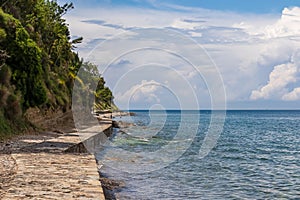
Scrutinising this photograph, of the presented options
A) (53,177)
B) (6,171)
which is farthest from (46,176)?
(6,171)

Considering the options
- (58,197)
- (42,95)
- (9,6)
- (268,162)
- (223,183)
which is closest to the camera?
(58,197)

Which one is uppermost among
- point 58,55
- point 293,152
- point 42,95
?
point 58,55

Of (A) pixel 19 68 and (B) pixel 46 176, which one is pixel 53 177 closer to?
(B) pixel 46 176

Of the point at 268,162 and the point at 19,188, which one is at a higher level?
the point at 19,188

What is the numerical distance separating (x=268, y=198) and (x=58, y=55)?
3310 cm

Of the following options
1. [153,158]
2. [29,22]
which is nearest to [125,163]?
[153,158]

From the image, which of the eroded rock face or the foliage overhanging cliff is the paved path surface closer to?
the eroded rock face

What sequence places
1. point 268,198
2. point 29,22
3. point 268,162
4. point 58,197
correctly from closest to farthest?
point 58,197 < point 268,198 < point 268,162 < point 29,22

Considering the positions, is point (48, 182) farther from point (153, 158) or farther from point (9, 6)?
point (9, 6)

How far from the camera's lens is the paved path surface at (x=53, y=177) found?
8539mm

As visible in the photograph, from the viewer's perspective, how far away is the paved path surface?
8539 mm

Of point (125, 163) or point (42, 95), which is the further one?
point (42, 95)

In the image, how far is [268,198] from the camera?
47.9 feet

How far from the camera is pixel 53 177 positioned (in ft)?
34.3
